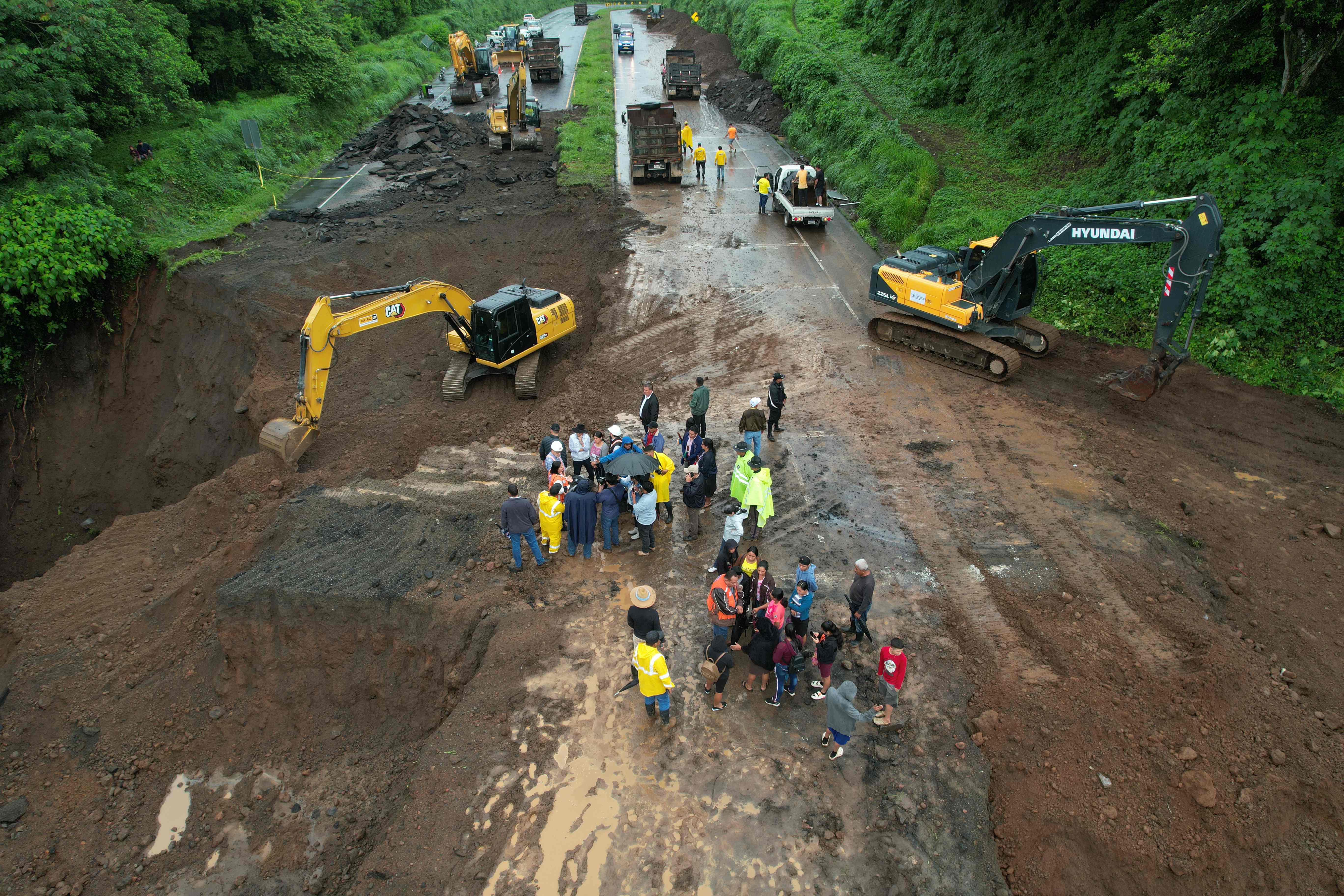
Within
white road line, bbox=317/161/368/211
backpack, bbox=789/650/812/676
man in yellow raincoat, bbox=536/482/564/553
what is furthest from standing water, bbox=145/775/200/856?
Result: white road line, bbox=317/161/368/211

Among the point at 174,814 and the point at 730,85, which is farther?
the point at 730,85

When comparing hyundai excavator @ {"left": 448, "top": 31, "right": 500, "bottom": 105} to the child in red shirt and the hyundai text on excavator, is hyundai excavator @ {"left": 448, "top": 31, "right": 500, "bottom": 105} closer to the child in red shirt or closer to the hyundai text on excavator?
the hyundai text on excavator

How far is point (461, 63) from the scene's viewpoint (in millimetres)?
41656

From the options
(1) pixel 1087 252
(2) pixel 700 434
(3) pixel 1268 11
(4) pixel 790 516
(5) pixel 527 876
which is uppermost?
(3) pixel 1268 11

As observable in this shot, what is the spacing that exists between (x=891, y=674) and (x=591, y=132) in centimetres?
2978

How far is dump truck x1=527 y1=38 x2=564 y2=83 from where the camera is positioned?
41562 mm

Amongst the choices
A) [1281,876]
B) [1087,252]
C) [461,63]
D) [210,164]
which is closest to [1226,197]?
[1087,252]

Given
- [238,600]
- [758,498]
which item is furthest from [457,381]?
[758,498]

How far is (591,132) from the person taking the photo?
32062mm

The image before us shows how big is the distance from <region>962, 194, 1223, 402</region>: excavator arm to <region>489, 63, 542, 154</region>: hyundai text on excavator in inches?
857

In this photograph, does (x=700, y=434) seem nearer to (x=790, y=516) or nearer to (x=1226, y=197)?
(x=790, y=516)

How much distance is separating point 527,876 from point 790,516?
6567 millimetres

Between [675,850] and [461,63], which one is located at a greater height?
[461,63]

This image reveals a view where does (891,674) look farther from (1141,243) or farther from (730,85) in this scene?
(730,85)
